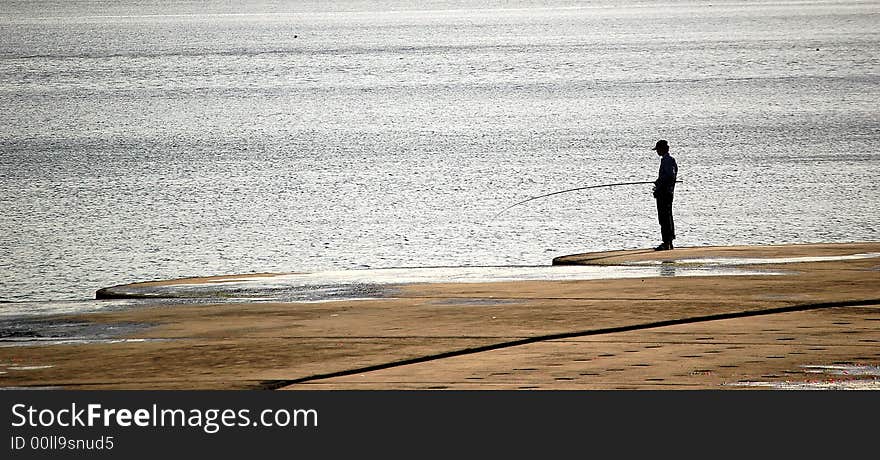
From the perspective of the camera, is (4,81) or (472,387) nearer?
(472,387)

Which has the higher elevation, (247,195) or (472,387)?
(472,387)

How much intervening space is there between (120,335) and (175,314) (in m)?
0.73

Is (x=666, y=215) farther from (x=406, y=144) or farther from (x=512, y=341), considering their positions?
(x=406, y=144)

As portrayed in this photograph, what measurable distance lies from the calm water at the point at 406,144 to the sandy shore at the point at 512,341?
34.1 feet

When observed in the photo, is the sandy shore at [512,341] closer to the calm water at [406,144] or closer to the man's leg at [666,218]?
the man's leg at [666,218]

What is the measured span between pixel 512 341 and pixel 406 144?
2810 cm

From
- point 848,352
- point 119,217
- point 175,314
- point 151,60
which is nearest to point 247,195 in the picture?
point 119,217

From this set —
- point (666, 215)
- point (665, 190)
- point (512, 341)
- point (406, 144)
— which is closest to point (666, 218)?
point (666, 215)

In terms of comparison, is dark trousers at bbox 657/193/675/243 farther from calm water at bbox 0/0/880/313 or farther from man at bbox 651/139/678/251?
calm water at bbox 0/0/880/313

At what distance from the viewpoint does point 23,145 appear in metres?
33.8

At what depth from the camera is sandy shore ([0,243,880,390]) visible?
5.95 m

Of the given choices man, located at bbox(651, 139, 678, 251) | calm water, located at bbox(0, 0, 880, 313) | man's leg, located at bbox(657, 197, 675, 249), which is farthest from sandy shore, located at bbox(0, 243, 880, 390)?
calm water, located at bbox(0, 0, 880, 313)

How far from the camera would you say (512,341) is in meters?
6.74

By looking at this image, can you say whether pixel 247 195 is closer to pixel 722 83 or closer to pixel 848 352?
pixel 848 352
